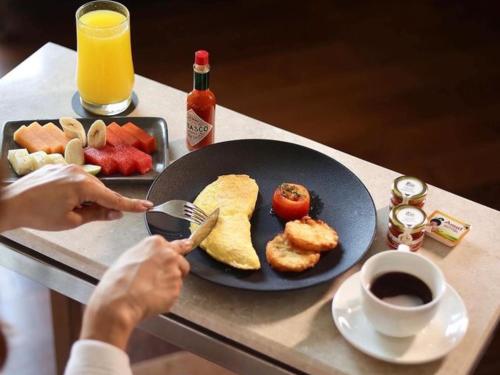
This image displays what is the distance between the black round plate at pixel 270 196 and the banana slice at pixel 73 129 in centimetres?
21

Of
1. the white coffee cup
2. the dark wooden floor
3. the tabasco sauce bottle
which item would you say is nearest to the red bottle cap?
the tabasco sauce bottle

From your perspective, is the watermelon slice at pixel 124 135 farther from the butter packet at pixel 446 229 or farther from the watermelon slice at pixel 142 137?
the butter packet at pixel 446 229

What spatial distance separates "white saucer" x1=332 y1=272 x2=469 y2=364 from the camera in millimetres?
1274

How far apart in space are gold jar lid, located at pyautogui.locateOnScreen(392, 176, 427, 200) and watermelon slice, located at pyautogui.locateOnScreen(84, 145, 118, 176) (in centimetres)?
54

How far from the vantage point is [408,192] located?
4.89 feet

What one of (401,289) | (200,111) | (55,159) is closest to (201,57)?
(200,111)

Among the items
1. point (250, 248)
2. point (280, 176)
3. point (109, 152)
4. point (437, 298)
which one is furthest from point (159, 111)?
point (437, 298)

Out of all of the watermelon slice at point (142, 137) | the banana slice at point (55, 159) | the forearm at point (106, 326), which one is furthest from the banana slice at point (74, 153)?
the forearm at point (106, 326)

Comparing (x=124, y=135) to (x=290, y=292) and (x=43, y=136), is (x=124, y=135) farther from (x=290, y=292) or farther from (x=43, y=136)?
(x=290, y=292)

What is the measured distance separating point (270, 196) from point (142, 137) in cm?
30

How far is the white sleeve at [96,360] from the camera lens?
1130 millimetres

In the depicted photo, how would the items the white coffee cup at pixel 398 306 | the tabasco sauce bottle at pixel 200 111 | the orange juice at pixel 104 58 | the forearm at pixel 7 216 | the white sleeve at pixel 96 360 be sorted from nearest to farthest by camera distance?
the white sleeve at pixel 96 360, the white coffee cup at pixel 398 306, the forearm at pixel 7 216, the tabasco sauce bottle at pixel 200 111, the orange juice at pixel 104 58

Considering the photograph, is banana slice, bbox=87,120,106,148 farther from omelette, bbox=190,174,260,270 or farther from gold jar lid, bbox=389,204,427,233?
gold jar lid, bbox=389,204,427,233

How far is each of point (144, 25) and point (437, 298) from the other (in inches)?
86.1
